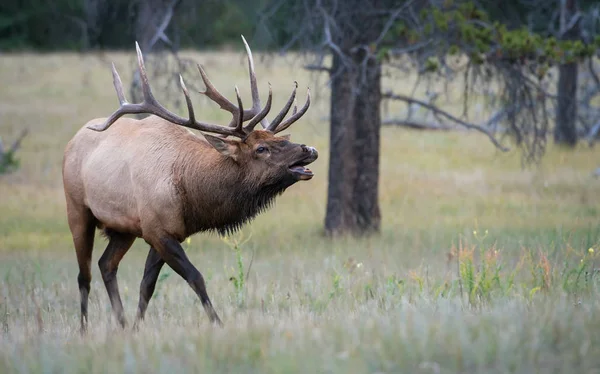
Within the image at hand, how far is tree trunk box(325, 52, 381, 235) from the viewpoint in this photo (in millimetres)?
11836

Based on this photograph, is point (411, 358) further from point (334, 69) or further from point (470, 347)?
point (334, 69)

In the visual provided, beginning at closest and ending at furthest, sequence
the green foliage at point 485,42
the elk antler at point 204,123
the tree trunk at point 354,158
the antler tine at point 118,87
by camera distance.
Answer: the elk antler at point 204,123 → the antler tine at point 118,87 → the green foliage at point 485,42 → the tree trunk at point 354,158

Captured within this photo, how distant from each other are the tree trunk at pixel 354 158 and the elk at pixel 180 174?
162 inches

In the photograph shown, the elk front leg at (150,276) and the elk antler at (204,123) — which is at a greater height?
the elk antler at (204,123)

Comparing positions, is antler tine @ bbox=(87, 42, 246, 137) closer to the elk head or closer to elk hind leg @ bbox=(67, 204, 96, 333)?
the elk head

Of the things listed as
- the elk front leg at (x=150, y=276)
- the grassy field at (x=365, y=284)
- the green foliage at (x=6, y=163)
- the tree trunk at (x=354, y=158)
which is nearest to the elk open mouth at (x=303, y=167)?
the grassy field at (x=365, y=284)

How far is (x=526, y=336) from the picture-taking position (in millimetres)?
4781

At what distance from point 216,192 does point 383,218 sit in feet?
21.1

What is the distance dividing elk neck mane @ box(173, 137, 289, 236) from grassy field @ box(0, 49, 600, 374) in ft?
1.76

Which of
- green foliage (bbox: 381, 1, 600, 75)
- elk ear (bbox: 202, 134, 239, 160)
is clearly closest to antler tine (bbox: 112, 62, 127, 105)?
elk ear (bbox: 202, 134, 239, 160)

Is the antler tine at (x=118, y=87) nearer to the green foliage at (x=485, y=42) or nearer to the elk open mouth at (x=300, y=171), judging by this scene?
the elk open mouth at (x=300, y=171)

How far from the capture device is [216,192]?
7.43 metres

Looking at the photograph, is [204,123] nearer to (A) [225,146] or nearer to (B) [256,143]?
(A) [225,146]

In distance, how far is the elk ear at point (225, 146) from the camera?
24.1ft
